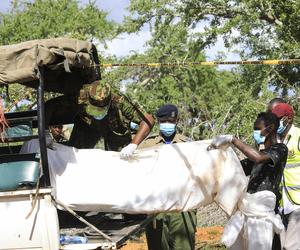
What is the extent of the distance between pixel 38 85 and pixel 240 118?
18.4 ft

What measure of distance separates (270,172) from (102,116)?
1.57 meters

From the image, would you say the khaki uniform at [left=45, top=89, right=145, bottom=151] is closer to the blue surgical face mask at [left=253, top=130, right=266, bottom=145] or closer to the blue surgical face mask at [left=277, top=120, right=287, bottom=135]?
the blue surgical face mask at [left=253, top=130, right=266, bottom=145]

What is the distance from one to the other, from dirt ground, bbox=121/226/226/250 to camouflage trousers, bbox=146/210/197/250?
2.61 metres

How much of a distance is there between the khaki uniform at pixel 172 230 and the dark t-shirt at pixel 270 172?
1068 millimetres

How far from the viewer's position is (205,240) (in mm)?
8945

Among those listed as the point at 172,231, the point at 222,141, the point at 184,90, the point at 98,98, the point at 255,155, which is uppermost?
the point at 98,98

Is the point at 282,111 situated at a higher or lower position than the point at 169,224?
higher

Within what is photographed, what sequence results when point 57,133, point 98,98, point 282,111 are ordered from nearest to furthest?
point 282,111 → point 98,98 → point 57,133

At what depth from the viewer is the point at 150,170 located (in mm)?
4648

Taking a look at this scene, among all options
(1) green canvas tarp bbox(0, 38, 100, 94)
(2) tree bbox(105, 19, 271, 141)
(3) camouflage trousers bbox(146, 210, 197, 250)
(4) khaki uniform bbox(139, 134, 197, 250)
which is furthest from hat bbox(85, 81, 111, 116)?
(2) tree bbox(105, 19, 271, 141)

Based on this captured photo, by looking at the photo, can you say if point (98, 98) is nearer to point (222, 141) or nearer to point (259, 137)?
point (222, 141)

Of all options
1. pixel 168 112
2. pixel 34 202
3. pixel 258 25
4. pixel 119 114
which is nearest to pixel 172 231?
pixel 168 112

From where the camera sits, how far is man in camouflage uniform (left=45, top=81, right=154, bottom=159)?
520 centimetres

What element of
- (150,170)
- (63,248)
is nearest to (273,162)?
(150,170)
